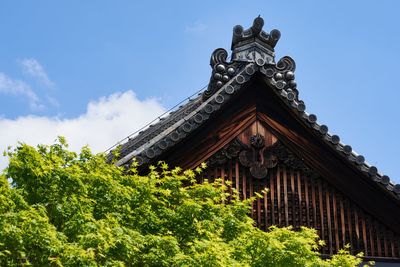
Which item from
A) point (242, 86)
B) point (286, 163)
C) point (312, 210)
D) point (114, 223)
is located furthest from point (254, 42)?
point (114, 223)

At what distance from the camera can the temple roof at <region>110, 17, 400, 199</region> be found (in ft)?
55.9

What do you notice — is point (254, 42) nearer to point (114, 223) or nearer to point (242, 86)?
point (242, 86)

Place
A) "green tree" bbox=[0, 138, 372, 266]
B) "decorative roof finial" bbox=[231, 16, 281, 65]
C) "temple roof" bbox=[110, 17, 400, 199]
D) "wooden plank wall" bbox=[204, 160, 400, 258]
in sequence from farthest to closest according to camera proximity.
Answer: "decorative roof finial" bbox=[231, 16, 281, 65] → "wooden plank wall" bbox=[204, 160, 400, 258] → "temple roof" bbox=[110, 17, 400, 199] → "green tree" bbox=[0, 138, 372, 266]

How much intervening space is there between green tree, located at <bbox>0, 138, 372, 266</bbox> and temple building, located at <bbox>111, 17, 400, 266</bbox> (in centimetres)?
331

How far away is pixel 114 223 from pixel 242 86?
7474mm

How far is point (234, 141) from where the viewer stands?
707 inches

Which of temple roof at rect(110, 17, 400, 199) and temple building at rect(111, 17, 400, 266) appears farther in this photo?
temple building at rect(111, 17, 400, 266)

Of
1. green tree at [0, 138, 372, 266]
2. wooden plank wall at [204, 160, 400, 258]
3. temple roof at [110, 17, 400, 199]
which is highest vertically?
temple roof at [110, 17, 400, 199]

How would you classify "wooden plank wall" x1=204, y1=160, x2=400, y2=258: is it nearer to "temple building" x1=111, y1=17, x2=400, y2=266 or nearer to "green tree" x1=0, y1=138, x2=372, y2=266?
"temple building" x1=111, y1=17, x2=400, y2=266

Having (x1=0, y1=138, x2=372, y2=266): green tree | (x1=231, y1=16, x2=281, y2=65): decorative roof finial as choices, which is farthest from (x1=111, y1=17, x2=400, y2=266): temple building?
(x1=0, y1=138, x2=372, y2=266): green tree

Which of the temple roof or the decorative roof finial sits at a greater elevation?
the decorative roof finial

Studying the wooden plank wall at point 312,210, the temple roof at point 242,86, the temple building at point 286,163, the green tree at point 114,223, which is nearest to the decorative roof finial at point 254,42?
the temple roof at point 242,86

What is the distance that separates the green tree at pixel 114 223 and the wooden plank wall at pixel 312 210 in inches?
132

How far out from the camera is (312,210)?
1762 centimetres
